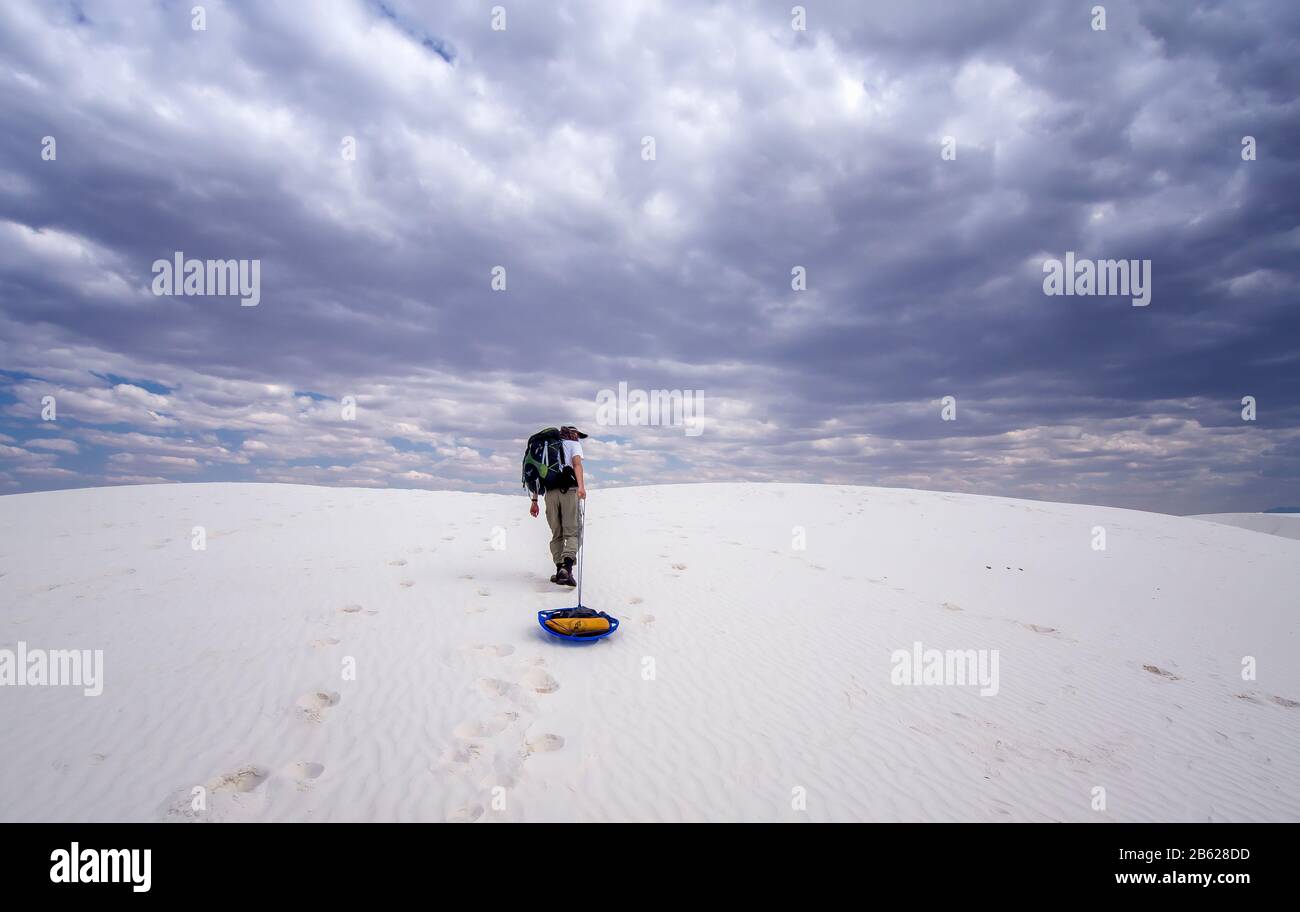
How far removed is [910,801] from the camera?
181 inches

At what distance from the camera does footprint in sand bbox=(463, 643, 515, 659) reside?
6.80m

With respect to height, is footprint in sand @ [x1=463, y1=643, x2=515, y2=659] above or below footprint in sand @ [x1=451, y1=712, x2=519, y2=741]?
above

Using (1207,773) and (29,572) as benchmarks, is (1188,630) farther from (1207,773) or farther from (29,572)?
(29,572)

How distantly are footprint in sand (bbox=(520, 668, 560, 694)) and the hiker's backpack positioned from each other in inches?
146

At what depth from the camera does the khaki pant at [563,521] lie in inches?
369

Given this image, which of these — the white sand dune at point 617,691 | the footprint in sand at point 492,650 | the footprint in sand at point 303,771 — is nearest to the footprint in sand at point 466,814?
the white sand dune at point 617,691

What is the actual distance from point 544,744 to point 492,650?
2.28 metres

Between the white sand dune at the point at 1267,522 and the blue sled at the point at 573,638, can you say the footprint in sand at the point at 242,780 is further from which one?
the white sand dune at the point at 1267,522

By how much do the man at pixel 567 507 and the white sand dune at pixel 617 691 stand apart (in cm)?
71

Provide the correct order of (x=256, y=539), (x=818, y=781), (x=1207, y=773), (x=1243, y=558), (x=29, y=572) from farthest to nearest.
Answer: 1. (x=1243, y=558)
2. (x=256, y=539)
3. (x=29, y=572)
4. (x=1207, y=773)
5. (x=818, y=781)

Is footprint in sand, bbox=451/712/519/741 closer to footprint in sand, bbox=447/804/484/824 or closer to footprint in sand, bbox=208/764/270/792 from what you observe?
footprint in sand, bbox=447/804/484/824

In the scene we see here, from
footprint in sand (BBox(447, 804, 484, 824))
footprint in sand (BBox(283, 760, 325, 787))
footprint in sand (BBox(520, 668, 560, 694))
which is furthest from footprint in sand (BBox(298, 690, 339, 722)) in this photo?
footprint in sand (BBox(447, 804, 484, 824))
